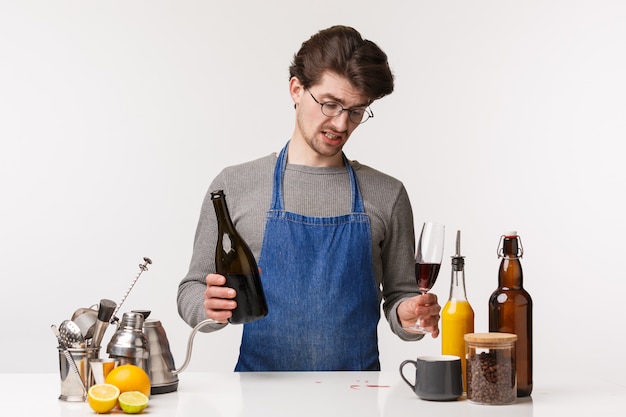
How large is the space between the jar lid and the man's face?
0.82 metres

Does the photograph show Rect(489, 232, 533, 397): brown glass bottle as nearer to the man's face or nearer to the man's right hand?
the man's right hand

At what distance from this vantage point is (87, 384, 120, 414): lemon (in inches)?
68.5

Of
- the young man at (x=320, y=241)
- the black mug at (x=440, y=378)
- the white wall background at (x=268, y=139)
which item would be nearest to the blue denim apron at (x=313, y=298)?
the young man at (x=320, y=241)

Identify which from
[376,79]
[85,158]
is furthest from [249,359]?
[85,158]

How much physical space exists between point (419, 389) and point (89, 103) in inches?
105

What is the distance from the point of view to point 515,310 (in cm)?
185

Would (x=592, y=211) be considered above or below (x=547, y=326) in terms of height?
above

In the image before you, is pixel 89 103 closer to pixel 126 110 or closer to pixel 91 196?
pixel 126 110

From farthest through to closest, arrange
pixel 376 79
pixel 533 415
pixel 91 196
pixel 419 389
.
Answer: pixel 91 196, pixel 376 79, pixel 419 389, pixel 533 415

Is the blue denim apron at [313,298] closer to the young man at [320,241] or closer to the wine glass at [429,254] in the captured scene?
the young man at [320,241]

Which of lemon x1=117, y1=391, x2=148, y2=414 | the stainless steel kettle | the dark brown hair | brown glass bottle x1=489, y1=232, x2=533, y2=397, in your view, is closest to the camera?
lemon x1=117, y1=391, x2=148, y2=414

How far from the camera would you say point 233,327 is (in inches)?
160

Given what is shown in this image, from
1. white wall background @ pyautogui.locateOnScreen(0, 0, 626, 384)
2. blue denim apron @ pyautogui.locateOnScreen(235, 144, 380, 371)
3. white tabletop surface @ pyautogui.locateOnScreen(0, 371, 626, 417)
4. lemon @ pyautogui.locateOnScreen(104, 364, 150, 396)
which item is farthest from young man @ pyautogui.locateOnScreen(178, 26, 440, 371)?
white wall background @ pyautogui.locateOnScreen(0, 0, 626, 384)

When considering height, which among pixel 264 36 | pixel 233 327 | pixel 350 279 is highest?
pixel 264 36
